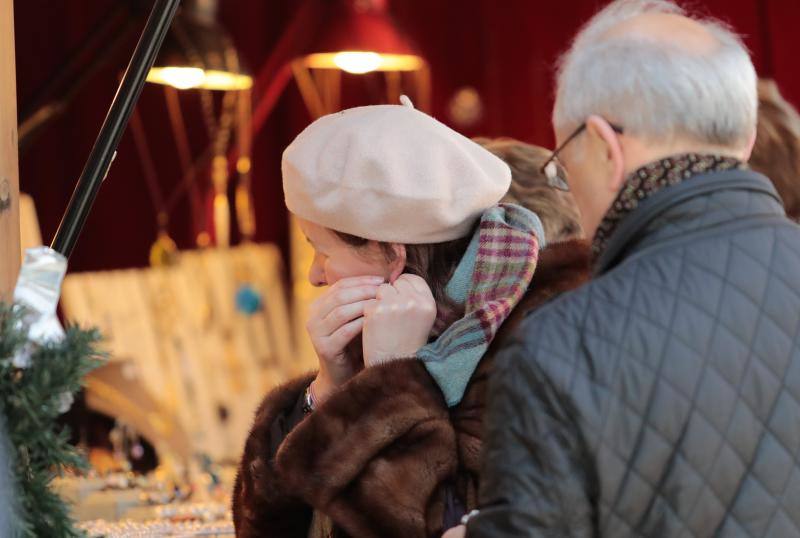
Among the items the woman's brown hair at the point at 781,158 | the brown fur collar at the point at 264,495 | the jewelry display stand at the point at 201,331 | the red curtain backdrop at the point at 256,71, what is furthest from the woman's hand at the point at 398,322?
the red curtain backdrop at the point at 256,71

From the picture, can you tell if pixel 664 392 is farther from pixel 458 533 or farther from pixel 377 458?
pixel 377 458

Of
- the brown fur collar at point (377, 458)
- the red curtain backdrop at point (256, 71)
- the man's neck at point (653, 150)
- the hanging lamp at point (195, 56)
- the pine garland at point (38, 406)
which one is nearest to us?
the pine garland at point (38, 406)

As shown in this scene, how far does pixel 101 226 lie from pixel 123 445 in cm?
142

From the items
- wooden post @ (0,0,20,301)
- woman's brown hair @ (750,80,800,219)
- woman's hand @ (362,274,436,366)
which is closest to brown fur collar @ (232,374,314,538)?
woman's hand @ (362,274,436,366)

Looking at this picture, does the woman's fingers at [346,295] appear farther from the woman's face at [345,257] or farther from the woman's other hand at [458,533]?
the woman's other hand at [458,533]

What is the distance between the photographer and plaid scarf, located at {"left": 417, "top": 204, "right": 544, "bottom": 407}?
1562 mm

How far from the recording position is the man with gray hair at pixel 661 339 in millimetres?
1203

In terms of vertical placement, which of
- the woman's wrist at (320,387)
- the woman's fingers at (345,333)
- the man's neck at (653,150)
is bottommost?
the woman's wrist at (320,387)

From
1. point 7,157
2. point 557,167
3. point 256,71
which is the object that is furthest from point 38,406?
point 256,71

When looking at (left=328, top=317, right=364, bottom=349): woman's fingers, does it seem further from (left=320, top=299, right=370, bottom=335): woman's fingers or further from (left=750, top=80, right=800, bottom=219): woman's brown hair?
(left=750, top=80, right=800, bottom=219): woman's brown hair

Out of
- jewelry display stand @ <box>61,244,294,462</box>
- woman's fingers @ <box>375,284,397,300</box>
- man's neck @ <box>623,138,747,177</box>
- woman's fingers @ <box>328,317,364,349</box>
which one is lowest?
jewelry display stand @ <box>61,244,294,462</box>

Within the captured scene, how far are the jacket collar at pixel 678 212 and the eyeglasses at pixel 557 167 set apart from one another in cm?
8

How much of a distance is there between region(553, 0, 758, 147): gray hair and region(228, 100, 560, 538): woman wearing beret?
332 mm

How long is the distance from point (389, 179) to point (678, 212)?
43cm
